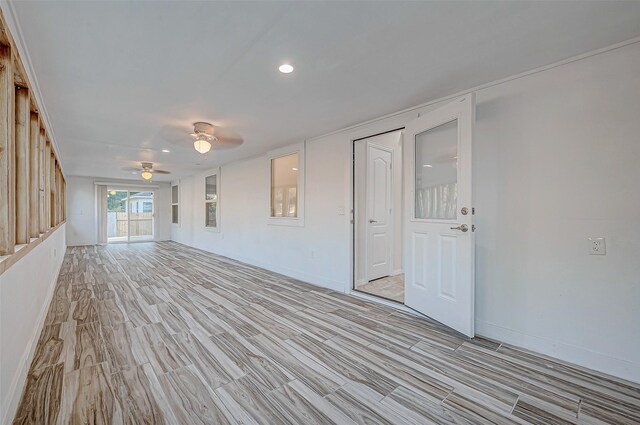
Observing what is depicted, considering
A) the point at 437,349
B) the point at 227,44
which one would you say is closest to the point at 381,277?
the point at 437,349

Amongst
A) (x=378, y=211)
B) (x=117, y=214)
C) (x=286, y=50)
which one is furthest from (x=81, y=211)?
(x=286, y=50)

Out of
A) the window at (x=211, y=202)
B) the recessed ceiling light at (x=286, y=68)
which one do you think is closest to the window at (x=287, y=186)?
the recessed ceiling light at (x=286, y=68)

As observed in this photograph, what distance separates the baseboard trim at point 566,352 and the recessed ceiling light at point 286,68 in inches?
109

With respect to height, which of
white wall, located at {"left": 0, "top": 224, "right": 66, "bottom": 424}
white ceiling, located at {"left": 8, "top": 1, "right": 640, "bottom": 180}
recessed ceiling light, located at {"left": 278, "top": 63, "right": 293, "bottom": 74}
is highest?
white ceiling, located at {"left": 8, "top": 1, "right": 640, "bottom": 180}

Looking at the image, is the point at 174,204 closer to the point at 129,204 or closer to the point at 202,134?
the point at 129,204

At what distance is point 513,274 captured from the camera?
2.36m

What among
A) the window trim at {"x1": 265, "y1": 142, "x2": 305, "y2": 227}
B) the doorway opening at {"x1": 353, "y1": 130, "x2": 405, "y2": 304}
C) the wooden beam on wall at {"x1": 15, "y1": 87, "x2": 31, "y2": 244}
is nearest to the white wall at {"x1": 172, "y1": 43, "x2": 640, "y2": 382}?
the doorway opening at {"x1": 353, "y1": 130, "x2": 405, "y2": 304}

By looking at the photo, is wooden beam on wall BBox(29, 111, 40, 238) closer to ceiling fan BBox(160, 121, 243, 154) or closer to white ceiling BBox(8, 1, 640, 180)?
white ceiling BBox(8, 1, 640, 180)

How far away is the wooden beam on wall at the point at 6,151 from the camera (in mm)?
1530

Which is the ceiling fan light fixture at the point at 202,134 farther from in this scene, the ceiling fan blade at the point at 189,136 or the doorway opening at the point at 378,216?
the doorway opening at the point at 378,216

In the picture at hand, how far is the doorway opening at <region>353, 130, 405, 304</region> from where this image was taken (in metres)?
3.90

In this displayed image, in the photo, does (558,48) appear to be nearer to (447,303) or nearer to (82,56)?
(447,303)

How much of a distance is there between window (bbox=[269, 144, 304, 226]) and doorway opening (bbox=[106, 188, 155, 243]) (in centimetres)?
708

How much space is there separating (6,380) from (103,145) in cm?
443
